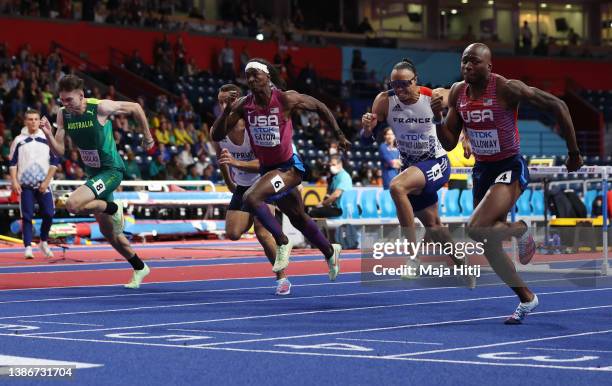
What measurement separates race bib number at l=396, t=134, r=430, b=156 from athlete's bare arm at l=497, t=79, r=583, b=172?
2.96 metres

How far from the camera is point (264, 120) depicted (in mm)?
11133

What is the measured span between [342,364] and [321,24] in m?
41.3

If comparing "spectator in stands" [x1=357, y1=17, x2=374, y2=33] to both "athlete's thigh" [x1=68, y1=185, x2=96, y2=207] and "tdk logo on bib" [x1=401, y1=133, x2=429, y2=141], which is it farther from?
"athlete's thigh" [x1=68, y1=185, x2=96, y2=207]

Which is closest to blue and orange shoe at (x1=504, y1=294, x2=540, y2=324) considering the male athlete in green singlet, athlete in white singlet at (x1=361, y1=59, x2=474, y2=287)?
athlete in white singlet at (x1=361, y1=59, x2=474, y2=287)

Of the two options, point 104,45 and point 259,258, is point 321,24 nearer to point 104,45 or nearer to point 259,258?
point 104,45

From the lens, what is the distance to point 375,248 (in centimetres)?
1268

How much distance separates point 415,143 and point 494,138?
9.65 ft

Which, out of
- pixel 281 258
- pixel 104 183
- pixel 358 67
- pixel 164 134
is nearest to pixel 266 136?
pixel 281 258

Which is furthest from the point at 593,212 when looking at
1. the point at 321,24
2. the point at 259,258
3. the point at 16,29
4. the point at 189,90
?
the point at 321,24

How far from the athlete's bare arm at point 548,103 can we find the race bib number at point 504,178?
458 mm

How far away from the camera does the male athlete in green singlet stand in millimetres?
11836

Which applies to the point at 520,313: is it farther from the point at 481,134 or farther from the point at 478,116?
the point at 478,116

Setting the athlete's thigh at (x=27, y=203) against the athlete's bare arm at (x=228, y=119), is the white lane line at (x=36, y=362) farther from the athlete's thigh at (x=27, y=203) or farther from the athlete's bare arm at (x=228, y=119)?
the athlete's thigh at (x=27, y=203)

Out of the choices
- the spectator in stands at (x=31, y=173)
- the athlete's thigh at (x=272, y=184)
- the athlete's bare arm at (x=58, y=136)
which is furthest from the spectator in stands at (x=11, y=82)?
the athlete's thigh at (x=272, y=184)
